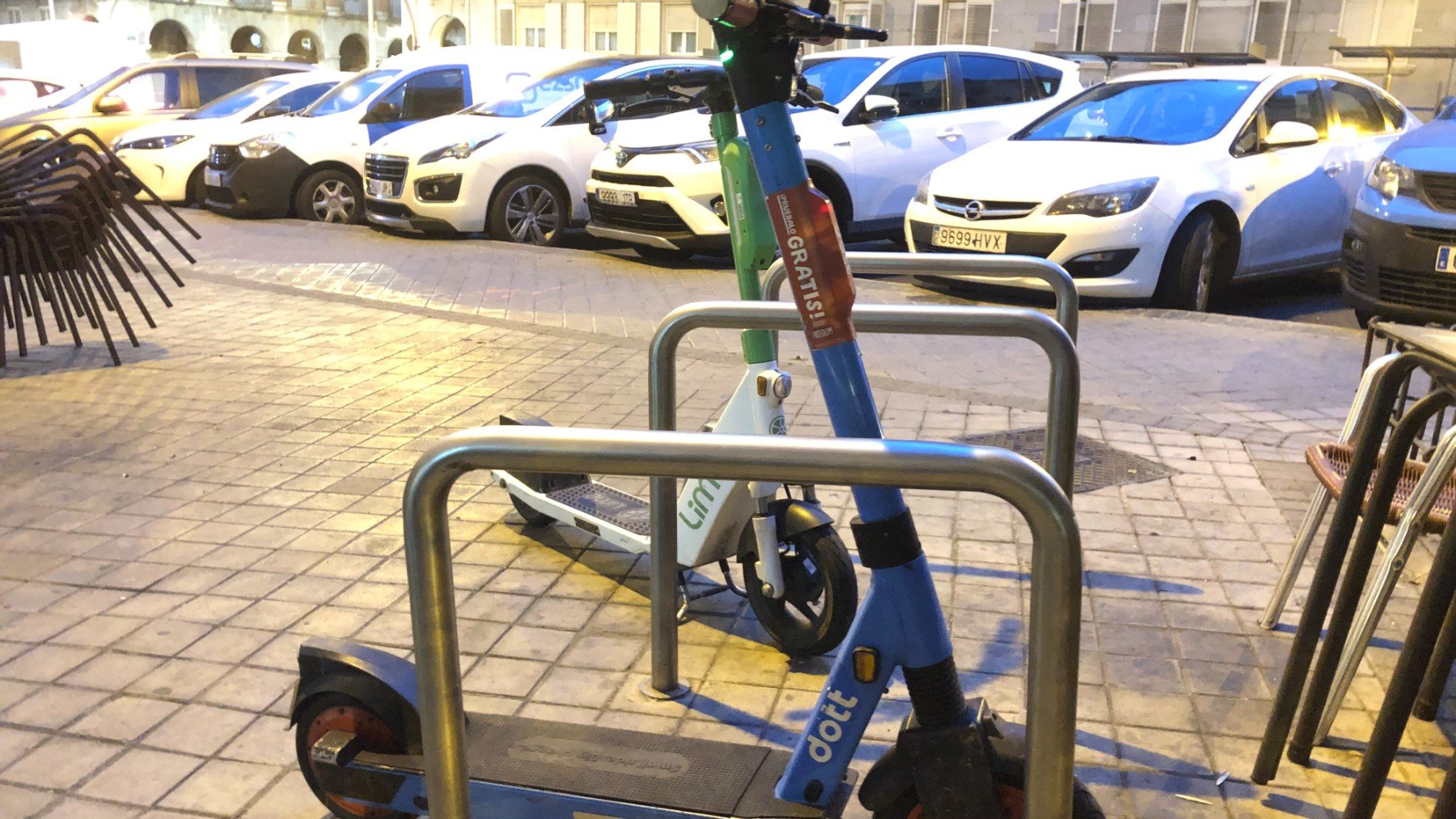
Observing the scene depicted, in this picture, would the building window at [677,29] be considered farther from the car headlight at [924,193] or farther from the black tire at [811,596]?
the black tire at [811,596]

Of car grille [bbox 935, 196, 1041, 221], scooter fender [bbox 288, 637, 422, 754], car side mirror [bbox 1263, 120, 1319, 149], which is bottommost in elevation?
scooter fender [bbox 288, 637, 422, 754]

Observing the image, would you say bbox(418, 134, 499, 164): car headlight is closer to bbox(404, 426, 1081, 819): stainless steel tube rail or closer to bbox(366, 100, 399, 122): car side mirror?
bbox(366, 100, 399, 122): car side mirror

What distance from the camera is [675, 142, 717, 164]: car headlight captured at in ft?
32.4

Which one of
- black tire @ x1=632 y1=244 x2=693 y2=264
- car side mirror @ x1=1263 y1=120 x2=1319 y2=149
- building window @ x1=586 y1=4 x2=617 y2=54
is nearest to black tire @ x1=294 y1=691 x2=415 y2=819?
black tire @ x1=632 y1=244 x2=693 y2=264

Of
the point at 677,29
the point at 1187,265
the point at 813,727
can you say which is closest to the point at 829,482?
the point at 813,727

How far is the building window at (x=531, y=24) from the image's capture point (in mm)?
45500

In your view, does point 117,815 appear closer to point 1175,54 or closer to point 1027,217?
point 1027,217

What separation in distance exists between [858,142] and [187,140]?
326 inches

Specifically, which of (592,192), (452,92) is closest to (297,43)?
(452,92)

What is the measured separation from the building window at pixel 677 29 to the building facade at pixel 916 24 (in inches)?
1.5

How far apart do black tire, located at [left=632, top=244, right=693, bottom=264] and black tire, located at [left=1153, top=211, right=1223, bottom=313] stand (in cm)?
366

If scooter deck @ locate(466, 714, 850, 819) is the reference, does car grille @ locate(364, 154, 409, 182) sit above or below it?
above

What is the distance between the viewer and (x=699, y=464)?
177 centimetres

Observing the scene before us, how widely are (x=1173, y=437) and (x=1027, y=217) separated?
312cm
